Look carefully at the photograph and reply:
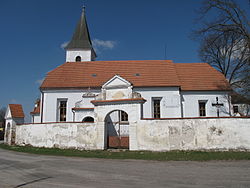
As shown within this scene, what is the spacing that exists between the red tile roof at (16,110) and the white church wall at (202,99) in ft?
53.2

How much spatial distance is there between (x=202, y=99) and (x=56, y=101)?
14849mm

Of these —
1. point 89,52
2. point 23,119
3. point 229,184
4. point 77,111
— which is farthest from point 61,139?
point 89,52

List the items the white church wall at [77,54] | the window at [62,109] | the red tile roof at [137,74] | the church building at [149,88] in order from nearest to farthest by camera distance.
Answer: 1. the church building at [149,88]
2. the window at [62,109]
3. the red tile roof at [137,74]
4. the white church wall at [77,54]

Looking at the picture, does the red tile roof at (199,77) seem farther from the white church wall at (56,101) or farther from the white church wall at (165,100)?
the white church wall at (56,101)

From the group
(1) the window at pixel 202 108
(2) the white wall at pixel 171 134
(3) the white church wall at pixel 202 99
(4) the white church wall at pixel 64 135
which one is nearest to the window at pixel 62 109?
(4) the white church wall at pixel 64 135

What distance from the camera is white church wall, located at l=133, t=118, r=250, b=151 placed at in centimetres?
1359

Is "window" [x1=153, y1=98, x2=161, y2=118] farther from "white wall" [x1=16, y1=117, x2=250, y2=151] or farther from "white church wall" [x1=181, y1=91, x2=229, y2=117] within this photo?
"white wall" [x1=16, y1=117, x2=250, y2=151]

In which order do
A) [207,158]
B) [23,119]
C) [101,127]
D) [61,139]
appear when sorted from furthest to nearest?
[23,119] → [61,139] → [101,127] → [207,158]

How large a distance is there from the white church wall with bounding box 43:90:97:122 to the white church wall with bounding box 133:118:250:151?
9.72m

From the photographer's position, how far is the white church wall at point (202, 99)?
22.2m

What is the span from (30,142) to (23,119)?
437 cm

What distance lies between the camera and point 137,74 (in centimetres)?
2366

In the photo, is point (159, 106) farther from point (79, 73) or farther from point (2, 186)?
point (2, 186)

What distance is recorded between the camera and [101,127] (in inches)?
597
